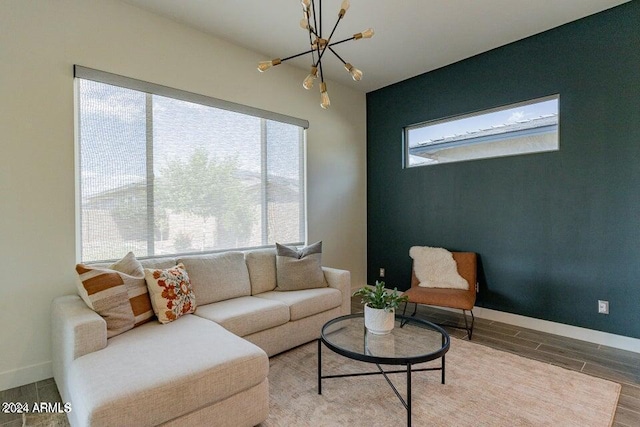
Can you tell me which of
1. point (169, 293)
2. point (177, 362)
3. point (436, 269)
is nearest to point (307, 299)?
point (169, 293)

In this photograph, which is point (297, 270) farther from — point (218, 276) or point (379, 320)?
point (379, 320)

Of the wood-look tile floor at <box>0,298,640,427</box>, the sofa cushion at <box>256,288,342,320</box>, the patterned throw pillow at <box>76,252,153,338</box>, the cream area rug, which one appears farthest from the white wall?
the cream area rug

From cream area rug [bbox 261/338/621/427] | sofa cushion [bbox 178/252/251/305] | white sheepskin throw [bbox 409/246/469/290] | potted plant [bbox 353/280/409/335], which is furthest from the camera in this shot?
white sheepskin throw [bbox 409/246/469/290]

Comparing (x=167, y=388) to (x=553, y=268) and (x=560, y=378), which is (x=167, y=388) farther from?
(x=553, y=268)

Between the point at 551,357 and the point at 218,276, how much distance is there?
286 cm

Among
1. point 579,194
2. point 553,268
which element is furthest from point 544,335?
point 579,194

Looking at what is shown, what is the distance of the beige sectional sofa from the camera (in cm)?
142

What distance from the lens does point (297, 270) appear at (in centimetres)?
321

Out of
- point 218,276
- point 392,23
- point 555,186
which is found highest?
point 392,23

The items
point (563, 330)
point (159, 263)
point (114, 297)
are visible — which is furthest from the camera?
point (563, 330)

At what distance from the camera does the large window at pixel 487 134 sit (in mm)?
3322

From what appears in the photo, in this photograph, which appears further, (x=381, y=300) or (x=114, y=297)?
(x=381, y=300)

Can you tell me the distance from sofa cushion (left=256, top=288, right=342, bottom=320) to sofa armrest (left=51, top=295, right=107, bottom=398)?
134cm

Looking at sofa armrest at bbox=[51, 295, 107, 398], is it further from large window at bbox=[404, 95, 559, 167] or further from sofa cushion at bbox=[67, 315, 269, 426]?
large window at bbox=[404, 95, 559, 167]
